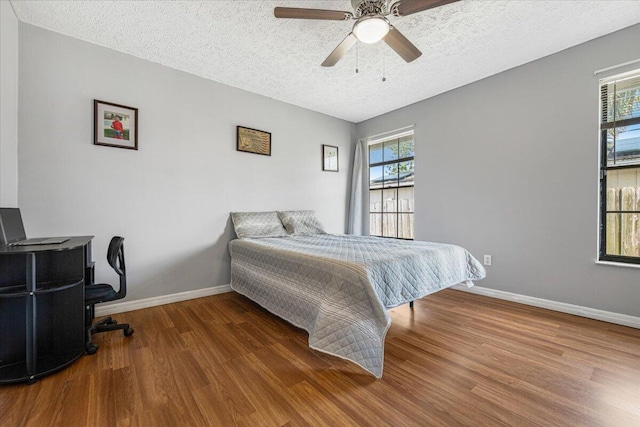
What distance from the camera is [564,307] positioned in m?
2.60

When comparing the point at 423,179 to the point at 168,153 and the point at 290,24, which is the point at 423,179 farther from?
the point at 168,153

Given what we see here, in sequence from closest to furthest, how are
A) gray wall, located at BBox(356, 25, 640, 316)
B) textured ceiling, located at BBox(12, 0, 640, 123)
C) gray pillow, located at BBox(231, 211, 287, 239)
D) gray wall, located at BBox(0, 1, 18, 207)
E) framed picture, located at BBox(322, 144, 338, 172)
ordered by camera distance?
gray wall, located at BBox(0, 1, 18, 207), textured ceiling, located at BBox(12, 0, 640, 123), gray wall, located at BBox(356, 25, 640, 316), gray pillow, located at BBox(231, 211, 287, 239), framed picture, located at BBox(322, 144, 338, 172)

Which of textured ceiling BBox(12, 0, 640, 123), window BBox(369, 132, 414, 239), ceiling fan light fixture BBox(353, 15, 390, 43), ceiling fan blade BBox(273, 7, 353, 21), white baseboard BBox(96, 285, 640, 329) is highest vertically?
textured ceiling BBox(12, 0, 640, 123)

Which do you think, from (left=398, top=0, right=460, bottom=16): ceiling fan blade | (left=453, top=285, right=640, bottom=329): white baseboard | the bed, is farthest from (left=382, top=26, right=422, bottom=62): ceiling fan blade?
(left=453, top=285, right=640, bottom=329): white baseboard

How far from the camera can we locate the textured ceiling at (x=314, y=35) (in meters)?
2.06

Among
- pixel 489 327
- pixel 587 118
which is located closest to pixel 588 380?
pixel 489 327

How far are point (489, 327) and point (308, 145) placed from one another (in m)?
3.26

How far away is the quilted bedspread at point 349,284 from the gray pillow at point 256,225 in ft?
1.63

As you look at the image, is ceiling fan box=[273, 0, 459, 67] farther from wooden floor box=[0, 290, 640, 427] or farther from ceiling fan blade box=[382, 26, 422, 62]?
wooden floor box=[0, 290, 640, 427]

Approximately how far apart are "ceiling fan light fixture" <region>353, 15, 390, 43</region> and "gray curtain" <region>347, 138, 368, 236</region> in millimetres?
2802

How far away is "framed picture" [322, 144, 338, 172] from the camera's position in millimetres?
4363

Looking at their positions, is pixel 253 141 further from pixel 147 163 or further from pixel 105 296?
pixel 105 296

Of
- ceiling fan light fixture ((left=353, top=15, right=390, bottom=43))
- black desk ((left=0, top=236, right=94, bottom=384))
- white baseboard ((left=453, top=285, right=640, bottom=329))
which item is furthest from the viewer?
white baseboard ((left=453, top=285, right=640, bottom=329))

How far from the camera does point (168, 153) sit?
9.53ft
